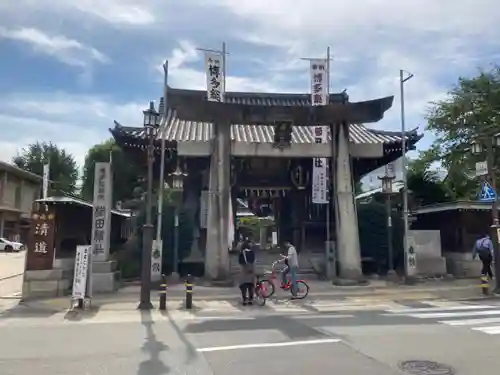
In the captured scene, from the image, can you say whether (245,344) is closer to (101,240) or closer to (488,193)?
(101,240)

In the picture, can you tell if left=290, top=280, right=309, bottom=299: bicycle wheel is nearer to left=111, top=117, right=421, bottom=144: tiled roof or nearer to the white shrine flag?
the white shrine flag

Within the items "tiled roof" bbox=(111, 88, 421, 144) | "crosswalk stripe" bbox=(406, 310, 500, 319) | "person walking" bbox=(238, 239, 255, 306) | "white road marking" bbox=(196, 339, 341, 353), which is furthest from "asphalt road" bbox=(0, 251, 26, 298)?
"crosswalk stripe" bbox=(406, 310, 500, 319)

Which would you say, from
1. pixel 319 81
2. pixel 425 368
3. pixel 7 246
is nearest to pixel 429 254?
pixel 319 81

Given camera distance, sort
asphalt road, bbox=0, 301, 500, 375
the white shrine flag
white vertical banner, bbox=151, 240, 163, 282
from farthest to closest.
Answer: the white shrine flag
white vertical banner, bbox=151, 240, 163, 282
asphalt road, bbox=0, 301, 500, 375

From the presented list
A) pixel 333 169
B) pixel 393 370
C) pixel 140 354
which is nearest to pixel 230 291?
pixel 333 169

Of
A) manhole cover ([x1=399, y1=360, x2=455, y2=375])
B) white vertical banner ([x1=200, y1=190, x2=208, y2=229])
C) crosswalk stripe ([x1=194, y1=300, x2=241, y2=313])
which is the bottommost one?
crosswalk stripe ([x1=194, y1=300, x2=241, y2=313])

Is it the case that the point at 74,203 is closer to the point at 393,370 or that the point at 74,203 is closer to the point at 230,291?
the point at 230,291

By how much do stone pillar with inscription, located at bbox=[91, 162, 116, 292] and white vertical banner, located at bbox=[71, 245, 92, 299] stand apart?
2968 mm

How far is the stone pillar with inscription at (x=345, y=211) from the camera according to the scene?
1909 cm

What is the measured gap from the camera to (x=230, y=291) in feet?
56.9

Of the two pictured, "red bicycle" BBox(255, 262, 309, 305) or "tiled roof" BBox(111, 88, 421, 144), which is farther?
"tiled roof" BBox(111, 88, 421, 144)

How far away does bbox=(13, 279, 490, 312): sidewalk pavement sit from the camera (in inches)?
570

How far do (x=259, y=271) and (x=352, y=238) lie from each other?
4835mm

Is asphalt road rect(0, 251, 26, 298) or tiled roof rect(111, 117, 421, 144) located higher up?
tiled roof rect(111, 117, 421, 144)
